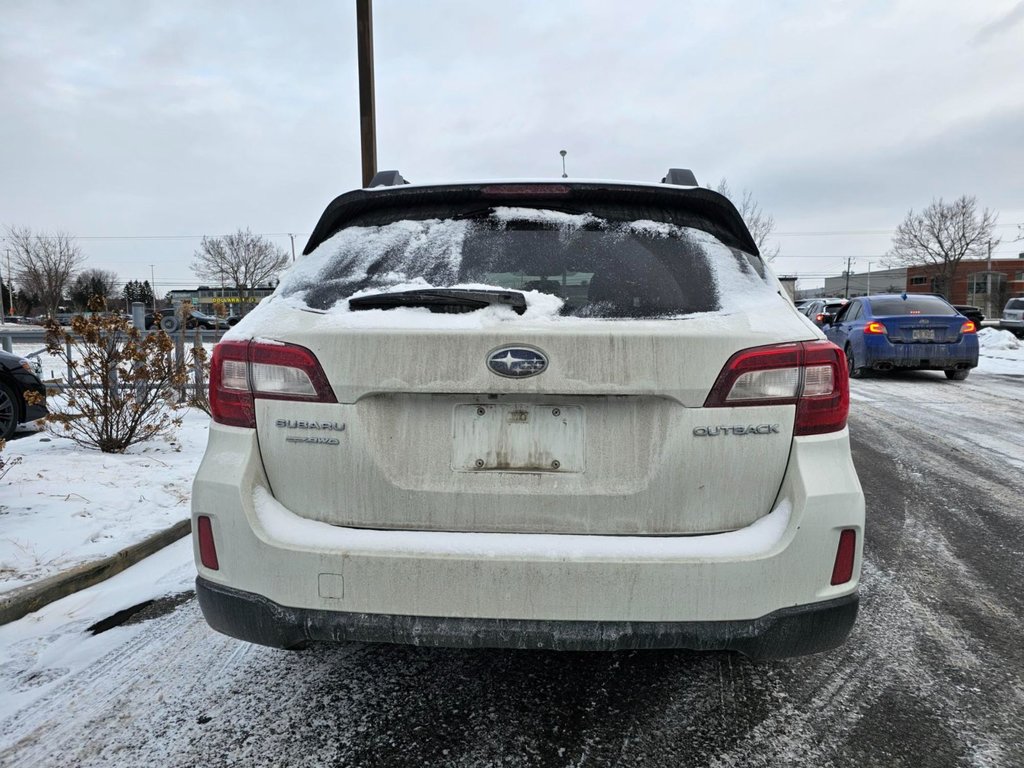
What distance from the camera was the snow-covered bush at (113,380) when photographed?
550 centimetres

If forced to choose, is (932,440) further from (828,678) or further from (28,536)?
(28,536)

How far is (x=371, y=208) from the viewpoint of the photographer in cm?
232

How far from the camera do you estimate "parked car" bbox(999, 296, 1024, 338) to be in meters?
29.3

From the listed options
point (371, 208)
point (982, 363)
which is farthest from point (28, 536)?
point (982, 363)

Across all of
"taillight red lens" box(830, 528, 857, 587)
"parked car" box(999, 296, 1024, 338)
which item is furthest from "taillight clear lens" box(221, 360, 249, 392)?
"parked car" box(999, 296, 1024, 338)

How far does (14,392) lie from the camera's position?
6.79 meters

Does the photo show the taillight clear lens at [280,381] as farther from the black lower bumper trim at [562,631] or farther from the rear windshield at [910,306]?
the rear windshield at [910,306]

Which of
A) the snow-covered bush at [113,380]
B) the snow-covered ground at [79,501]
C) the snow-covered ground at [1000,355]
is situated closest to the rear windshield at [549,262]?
the snow-covered ground at [79,501]

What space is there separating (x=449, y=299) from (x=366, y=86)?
8.40m

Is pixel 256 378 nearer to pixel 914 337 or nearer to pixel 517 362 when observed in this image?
pixel 517 362

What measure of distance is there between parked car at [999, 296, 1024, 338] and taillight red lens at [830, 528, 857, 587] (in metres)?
33.4

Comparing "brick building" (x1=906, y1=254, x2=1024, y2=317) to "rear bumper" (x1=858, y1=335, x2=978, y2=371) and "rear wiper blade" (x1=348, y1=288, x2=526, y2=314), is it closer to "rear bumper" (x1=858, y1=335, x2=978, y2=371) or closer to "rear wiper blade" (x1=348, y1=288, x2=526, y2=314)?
"rear bumper" (x1=858, y1=335, x2=978, y2=371)

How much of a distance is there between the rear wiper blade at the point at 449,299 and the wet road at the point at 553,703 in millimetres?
1356

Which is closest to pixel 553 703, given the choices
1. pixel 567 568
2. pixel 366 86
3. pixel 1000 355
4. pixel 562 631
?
pixel 562 631
